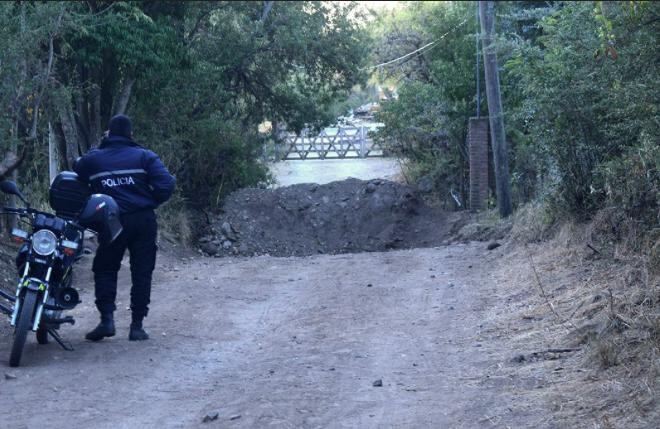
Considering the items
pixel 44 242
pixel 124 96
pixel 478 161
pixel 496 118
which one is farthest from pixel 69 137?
pixel 478 161

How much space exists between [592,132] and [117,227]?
7.47m

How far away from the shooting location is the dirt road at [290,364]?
6418mm

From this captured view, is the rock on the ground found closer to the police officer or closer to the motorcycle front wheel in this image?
the motorcycle front wheel

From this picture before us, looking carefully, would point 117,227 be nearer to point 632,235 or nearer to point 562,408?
point 562,408

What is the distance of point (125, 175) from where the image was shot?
8.80m

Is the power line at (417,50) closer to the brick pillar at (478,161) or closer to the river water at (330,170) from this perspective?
the brick pillar at (478,161)

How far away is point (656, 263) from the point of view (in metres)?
8.86

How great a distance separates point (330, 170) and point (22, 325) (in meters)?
32.1

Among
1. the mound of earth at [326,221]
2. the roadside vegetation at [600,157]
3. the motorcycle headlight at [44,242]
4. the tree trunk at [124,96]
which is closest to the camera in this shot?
the roadside vegetation at [600,157]

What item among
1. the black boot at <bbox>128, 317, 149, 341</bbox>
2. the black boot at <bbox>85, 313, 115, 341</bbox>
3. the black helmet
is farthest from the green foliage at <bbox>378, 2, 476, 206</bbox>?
the black helmet

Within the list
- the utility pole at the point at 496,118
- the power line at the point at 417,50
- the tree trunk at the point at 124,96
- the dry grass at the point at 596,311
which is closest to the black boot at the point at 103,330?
the dry grass at the point at 596,311

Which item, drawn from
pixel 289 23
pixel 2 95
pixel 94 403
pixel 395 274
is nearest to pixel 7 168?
pixel 2 95

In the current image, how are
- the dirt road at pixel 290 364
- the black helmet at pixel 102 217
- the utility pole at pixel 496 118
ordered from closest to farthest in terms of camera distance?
the dirt road at pixel 290 364, the black helmet at pixel 102 217, the utility pole at pixel 496 118

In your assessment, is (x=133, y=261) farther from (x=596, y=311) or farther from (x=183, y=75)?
(x=183, y=75)
